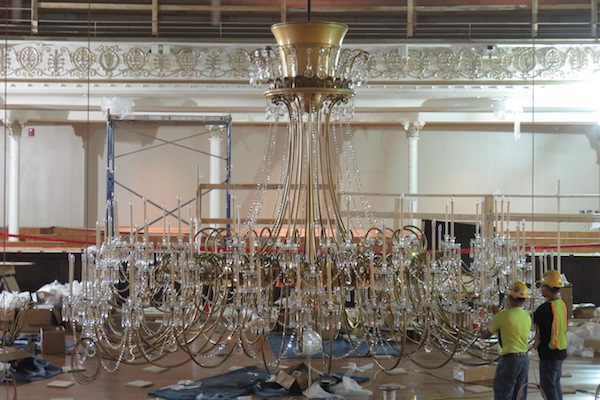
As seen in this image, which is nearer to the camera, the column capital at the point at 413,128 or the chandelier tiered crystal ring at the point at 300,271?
the chandelier tiered crystal ring at the point at 300,271

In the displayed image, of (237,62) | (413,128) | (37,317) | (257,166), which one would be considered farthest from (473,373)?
(257,166)

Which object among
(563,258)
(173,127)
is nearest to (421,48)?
(563,258)

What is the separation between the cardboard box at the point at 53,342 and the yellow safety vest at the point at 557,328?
4.90 metres

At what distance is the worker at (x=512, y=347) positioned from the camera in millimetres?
5680

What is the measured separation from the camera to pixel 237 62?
41.2ft

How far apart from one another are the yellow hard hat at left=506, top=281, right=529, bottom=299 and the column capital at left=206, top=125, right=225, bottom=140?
900 centimetres

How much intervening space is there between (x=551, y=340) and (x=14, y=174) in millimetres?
10515

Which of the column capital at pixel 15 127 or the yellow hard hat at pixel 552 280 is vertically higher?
the column capital at pixel 15 127

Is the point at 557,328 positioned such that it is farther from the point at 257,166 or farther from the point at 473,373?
the point at 257,166

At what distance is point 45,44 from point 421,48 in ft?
16.7

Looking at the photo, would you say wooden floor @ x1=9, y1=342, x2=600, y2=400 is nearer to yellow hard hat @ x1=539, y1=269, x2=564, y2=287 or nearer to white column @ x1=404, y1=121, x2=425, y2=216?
yellow hard hat @ x1=539, y1=269, x2=564, y2=287

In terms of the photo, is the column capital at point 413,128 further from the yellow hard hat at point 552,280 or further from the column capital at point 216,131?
the yellow hard hat at point 552,280

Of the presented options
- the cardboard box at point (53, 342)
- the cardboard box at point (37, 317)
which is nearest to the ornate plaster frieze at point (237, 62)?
the cardboard box at point (37, 317)

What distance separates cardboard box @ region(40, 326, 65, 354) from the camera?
8.84 meters
